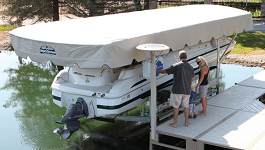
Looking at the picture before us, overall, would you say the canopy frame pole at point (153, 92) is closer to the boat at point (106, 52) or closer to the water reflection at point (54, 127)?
the boat at point (106, 52)

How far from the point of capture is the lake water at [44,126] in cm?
758

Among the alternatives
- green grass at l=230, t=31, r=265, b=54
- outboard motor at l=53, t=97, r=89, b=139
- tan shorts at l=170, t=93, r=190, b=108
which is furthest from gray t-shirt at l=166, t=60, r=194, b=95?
green grass at l=230, t=31, r=265, b=54

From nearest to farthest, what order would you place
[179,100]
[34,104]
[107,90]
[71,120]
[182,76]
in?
[182,76], [179,100], [71,120], [107,90], [34,104]

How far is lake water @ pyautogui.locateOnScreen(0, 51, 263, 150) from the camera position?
758 cm

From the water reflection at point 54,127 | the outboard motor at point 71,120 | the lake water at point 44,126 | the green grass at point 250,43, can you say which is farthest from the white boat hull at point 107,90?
the green grass at point 250,43

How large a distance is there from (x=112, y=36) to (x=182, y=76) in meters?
1.43

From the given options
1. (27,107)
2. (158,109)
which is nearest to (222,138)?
(158,109)

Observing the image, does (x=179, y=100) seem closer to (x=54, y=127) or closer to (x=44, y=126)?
(x=54, y=127)

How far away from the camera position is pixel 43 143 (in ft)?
25.0

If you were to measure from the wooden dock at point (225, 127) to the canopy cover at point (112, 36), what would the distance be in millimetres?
1472

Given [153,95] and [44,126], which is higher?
[153,95]

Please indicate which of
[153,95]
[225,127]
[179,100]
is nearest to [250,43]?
[225,127]

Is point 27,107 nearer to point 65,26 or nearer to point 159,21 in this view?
point 65,26

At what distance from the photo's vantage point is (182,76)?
6328 millimetres
